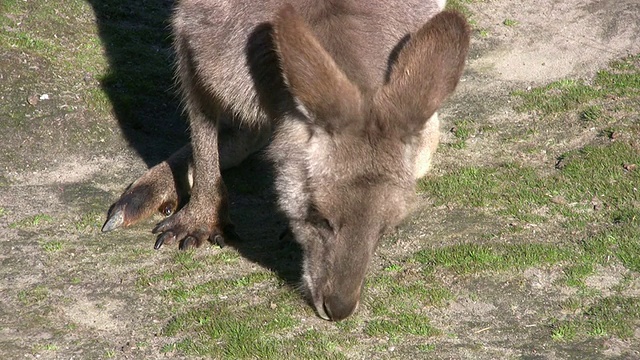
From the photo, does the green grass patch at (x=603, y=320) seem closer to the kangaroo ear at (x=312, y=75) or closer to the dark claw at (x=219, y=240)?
the kangaroo ear at (x=312, y=75)

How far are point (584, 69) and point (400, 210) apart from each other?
4.06m

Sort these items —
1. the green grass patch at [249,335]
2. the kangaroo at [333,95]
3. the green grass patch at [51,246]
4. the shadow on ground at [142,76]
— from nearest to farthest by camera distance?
the kangaroo at [333,95], the green grass patch at [249,335], the green grass patch at [51,246], the shadow on ground at [142,76]

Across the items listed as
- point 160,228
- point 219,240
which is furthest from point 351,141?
point 160,228

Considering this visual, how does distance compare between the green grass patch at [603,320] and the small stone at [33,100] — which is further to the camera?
the small stone at [33,100]

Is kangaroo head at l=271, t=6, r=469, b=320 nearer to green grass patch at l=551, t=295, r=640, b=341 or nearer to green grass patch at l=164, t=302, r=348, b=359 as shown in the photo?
green grass patch at l=164, t=302, r=348, b=359

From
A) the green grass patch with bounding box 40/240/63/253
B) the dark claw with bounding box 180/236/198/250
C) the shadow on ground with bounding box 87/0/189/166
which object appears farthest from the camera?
the shadow on ground with bounding box 87/0/189/166

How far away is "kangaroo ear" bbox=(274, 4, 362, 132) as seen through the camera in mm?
4602

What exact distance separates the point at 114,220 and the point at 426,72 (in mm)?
2520

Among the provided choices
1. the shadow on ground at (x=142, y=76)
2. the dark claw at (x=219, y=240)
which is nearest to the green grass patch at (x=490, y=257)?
the dark claw at (x=219, y=240)

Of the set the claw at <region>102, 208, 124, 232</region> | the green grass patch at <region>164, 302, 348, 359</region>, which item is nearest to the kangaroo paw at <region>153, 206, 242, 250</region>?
the claw at <region>102, 208, 124, 232</region>

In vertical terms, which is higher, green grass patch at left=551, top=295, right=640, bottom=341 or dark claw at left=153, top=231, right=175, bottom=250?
dark claw at left=153, top=231, right=175, bottom=250

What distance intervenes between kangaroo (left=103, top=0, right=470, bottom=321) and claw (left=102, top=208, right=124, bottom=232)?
1.16 feet

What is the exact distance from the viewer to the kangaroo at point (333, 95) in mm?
4703

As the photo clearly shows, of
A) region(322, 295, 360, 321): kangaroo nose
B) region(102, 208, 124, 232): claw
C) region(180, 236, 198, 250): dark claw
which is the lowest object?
region(180, 236, 198, 250): dark claw
